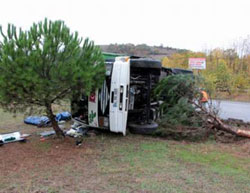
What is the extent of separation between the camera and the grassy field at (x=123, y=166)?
3.49 m

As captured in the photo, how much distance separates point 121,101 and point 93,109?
0.97m

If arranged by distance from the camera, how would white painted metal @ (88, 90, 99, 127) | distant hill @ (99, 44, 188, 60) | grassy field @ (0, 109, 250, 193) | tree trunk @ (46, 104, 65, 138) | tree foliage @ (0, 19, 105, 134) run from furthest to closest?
1. distant hill @ (99, 44, 188, 60)
2. white painted metal @ (88, 90, 99, 127)
3. tree trunk @ (46, 104, 65, 138)
4. tree foliage @ (0, 19, 105, 134)
5. grassy field @ (0, 109, 250, 193)

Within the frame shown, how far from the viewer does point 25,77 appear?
4.30m

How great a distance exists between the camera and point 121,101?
5.90 m

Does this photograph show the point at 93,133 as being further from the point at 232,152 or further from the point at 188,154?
the point at 232,152

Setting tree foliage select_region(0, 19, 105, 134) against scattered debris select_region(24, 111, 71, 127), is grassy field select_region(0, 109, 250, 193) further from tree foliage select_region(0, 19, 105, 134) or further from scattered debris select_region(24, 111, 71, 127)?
scattered debris select_region(24, 111, 71, 127)

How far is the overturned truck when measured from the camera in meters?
5.92

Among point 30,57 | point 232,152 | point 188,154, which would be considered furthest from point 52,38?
point 232,152

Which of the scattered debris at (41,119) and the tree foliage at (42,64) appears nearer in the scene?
the tree foliage at (42,64)

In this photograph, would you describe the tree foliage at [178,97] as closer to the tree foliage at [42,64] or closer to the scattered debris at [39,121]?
the tree foliage at [42,64]

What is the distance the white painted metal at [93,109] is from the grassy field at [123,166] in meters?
0.49

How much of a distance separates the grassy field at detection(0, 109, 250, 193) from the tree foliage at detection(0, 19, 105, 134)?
124 centimetres

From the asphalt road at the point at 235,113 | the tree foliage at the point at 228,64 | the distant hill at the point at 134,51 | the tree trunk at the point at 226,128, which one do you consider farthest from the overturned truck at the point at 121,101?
the distant hill at the point at 134,51

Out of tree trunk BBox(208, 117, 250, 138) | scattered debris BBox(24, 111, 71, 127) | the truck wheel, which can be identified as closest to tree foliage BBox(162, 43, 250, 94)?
tree trunk BBox(208, 117, 250, 138)
